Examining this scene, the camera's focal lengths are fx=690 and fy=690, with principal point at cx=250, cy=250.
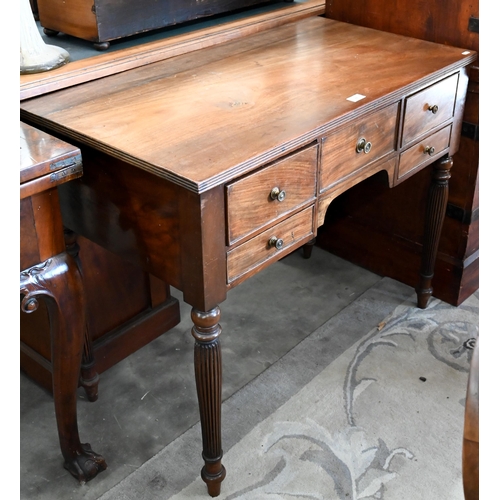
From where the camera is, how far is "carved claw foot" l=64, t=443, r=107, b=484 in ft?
5.64

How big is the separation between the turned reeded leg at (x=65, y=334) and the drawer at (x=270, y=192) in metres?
0.36

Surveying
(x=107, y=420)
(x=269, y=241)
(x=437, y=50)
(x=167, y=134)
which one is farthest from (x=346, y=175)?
(x=107, y=420)

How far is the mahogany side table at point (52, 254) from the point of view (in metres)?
1.29

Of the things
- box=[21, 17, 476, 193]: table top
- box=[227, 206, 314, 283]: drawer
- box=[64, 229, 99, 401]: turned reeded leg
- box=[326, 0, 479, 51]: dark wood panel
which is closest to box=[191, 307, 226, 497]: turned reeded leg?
box=[227, 206, 314, 283]: drawer

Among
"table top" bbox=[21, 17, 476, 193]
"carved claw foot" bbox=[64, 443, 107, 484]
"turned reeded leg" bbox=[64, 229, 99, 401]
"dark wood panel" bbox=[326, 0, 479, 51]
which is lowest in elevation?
"carved claw foot" bbox=[64, 443, 107, 484]

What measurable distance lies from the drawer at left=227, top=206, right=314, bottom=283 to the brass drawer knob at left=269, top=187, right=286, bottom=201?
2.9 inches

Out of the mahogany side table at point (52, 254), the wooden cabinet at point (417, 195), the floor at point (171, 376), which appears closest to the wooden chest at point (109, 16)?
the mahogany side table at point (52, 254)

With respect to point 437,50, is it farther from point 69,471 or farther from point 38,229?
point 69,471

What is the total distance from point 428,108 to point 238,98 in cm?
56

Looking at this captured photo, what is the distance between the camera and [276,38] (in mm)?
2012

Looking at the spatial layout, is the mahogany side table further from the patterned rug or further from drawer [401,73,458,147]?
drawer [401,73,458,147]

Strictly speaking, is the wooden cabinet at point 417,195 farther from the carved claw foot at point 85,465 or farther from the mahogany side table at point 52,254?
the carved claw foot at point 85,465
